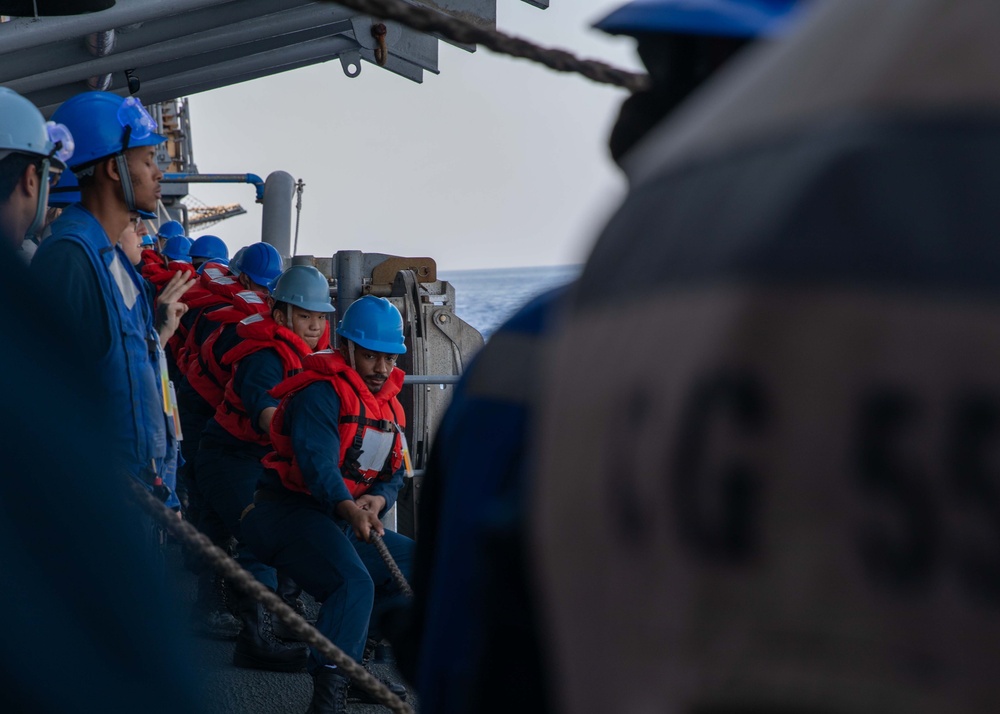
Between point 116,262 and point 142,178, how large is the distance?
0.34m

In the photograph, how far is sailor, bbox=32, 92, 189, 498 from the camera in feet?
11.0

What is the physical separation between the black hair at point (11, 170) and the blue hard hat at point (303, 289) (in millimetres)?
3581

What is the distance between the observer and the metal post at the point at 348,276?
8195 mm

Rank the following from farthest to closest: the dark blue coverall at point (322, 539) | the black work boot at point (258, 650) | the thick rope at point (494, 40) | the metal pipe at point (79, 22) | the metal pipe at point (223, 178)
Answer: the metal pipe at point (223, 178) → the metal pipe at point (79, 22) → the black work boot at point (258, 650) → the dark blue coverall at point (322, 539) → the thick rope at point (494, 40)

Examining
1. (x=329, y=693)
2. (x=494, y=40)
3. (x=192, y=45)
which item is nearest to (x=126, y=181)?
(x=494, y=40)

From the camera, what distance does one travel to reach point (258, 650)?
6102 millimetres

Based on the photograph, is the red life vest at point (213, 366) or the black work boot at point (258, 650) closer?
the black work boot at point (258, 650)

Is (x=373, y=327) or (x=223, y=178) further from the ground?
(x=223, y=178)

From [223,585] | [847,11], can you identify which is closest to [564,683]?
[847,11]

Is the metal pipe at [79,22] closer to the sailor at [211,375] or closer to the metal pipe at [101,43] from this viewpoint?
the metal pipe at [101,43]

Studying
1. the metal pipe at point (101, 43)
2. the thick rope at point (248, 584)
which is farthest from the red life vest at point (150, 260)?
the thick rope at point (248, 584)

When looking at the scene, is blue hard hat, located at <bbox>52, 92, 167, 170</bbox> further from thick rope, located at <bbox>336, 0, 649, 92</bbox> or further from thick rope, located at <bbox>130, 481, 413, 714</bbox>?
thick rope, located at <bbox>336, 0, 649, 92</bbox>

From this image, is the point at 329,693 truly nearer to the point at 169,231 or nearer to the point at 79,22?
the point at 79,22

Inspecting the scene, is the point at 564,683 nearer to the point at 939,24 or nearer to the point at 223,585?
the point at 939,24
